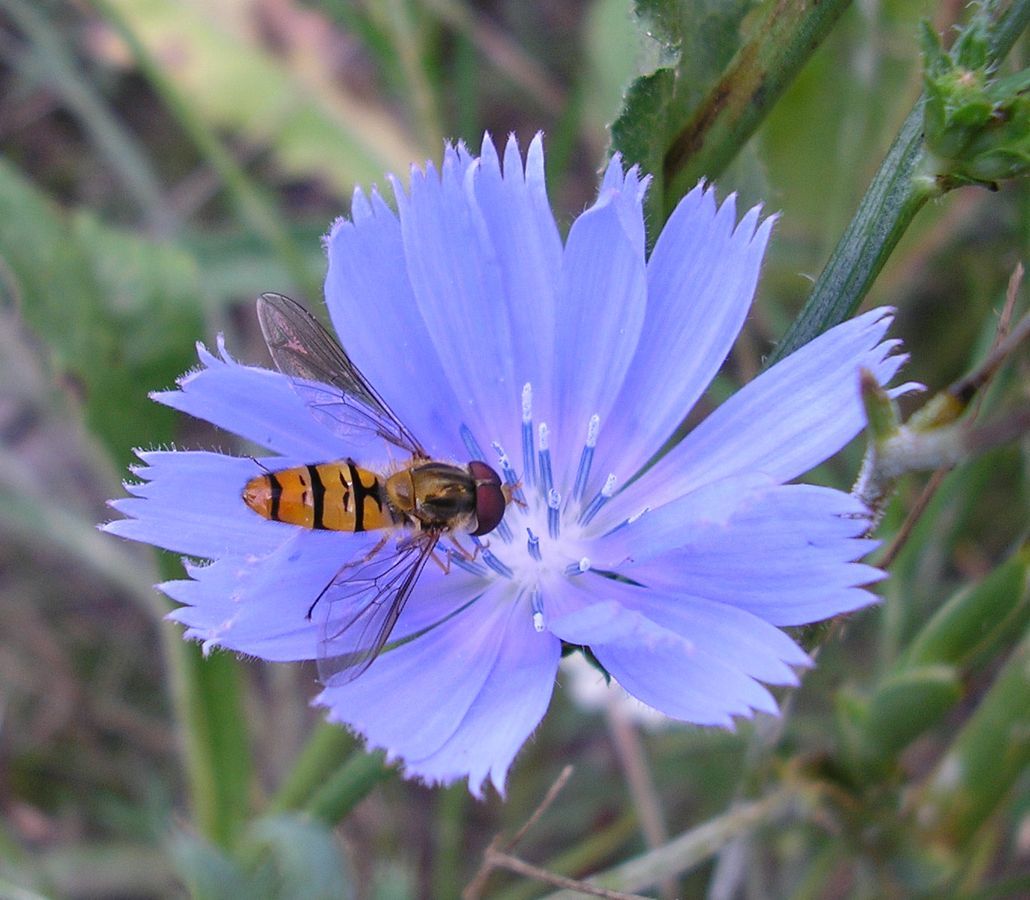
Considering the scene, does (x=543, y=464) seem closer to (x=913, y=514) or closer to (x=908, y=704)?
(x=913, y=514)

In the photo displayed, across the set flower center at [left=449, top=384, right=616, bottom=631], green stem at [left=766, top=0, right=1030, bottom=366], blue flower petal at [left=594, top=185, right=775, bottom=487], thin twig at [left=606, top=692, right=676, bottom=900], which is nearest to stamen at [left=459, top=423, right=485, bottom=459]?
flower center at [left=449, top=384, right=616, bottom=631]

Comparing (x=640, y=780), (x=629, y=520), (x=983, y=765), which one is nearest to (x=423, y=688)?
(x=629, y=520)

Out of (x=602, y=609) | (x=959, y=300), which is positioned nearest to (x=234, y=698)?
(x=602, y=609)

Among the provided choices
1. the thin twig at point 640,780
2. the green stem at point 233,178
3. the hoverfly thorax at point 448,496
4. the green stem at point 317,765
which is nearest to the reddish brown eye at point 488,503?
the hoverfly thorax at point 448,496

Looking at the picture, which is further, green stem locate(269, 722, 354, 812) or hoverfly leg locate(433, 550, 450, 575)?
green stem locate(269, 722, 354, 812)

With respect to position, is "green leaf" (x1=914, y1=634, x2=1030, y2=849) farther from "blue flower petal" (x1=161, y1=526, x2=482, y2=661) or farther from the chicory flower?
"blue flower petal" (x1=161, y1=526, x2=482, y2=661)

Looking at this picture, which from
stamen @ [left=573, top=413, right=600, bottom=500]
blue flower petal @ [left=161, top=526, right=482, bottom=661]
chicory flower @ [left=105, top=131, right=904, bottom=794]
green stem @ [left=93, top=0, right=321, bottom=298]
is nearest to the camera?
chicory flower @ [left=105, top=131, right=904, bottom=794]

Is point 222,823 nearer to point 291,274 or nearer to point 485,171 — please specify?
point 291,274
